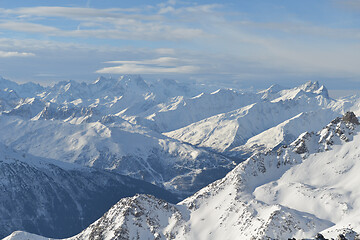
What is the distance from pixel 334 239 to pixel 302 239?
16062mm

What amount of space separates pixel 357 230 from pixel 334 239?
1738cm

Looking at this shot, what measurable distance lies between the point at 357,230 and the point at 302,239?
21886 millimetres

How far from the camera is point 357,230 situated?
197 metres

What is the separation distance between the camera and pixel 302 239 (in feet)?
650

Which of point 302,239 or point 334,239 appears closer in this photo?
point 334,239

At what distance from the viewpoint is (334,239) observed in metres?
185
